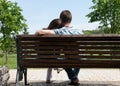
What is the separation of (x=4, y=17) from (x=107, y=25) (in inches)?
426

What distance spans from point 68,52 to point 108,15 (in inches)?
1409

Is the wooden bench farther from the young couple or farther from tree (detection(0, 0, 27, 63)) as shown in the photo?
tree (detection(0, 0, 27, 63))

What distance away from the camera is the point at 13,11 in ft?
148

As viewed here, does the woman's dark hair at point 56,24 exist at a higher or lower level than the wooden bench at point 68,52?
higher

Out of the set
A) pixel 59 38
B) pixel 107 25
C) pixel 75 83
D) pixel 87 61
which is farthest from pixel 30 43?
pixel 107 25

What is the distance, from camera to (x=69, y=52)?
23.2 feet

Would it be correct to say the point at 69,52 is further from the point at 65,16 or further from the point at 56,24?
the point at 56,24

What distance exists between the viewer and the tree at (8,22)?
42938mm

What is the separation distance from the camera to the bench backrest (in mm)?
7062

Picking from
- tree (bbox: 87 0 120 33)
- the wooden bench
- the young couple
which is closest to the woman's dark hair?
the young couple

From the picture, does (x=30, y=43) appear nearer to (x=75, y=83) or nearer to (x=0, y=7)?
(x=75, y=83)

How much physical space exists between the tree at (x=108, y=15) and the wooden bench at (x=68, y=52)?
116 feet

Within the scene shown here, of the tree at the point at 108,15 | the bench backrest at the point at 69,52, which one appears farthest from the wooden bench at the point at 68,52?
the tree at the point at 108,15

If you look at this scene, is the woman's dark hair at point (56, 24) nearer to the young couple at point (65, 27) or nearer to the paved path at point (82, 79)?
the young couple at point (65, 27)
